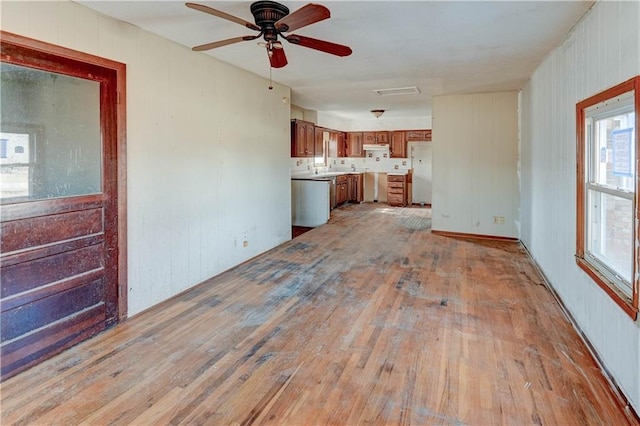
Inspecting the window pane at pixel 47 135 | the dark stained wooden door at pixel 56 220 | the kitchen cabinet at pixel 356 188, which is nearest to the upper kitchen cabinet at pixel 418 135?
the kitchen cabinet at pixel 356 188

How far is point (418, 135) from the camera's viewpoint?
1069 centimetres

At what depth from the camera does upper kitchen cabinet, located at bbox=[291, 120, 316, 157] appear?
796 centimetres

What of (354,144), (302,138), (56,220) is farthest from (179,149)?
(354,144)

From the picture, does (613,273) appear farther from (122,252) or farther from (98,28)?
(98,28)

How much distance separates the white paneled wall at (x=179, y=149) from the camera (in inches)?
117

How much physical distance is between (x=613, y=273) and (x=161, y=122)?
3.71 metres

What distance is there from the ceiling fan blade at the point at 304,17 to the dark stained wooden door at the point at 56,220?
4.94ft

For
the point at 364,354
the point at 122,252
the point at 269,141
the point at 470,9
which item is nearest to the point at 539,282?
the point at 364,354

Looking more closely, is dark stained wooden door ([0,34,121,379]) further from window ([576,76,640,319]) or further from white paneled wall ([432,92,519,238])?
white paneled wall ([432,92,519,238])

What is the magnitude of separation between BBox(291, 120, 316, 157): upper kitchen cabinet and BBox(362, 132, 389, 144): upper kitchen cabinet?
278 cm

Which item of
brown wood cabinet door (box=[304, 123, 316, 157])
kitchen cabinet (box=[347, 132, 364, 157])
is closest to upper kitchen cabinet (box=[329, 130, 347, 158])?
kitchen cabinet (box=[347, 132, 364, 157])

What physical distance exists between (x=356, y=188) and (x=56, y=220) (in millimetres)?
9140

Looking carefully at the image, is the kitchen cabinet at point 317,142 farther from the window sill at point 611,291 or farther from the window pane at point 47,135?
the window sill at point 611,291

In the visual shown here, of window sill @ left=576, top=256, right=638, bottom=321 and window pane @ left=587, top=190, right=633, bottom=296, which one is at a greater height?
window pane @ left=587, top=190, right=633, bottom=296
